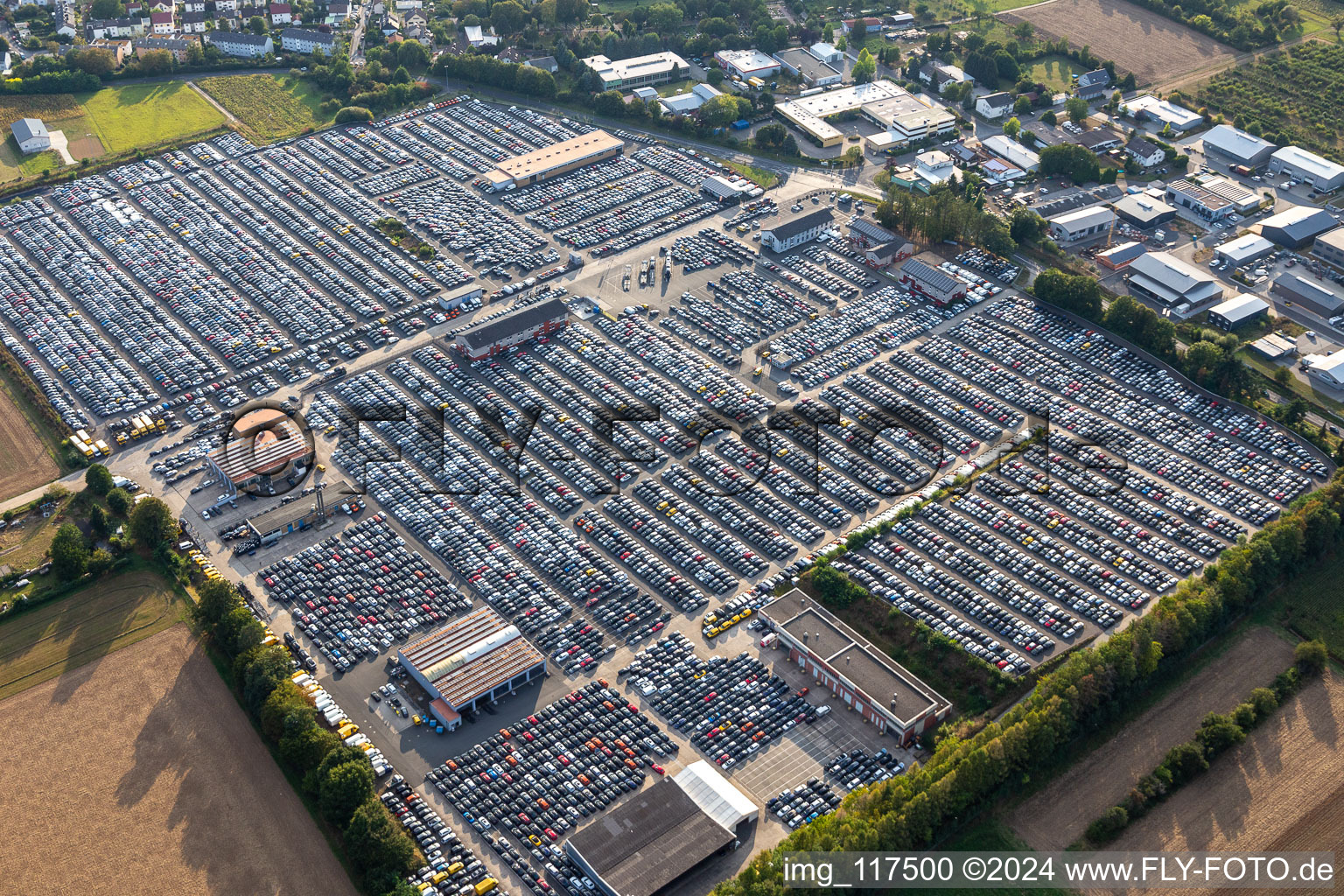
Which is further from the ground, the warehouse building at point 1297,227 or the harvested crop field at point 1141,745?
the warehouse building at point 1297,227

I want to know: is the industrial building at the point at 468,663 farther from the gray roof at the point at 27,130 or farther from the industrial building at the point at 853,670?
the gray roof at the point at 27,130

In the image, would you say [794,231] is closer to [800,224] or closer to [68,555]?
[800,224]

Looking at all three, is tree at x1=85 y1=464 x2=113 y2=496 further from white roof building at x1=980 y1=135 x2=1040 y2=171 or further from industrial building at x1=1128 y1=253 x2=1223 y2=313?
white roof building at x1=980 y1=135 x2=1040 y2=171

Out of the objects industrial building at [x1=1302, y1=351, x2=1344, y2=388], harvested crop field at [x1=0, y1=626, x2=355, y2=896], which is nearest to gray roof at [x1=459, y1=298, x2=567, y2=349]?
harvested crop field at [x1=0, y1=626, x2=355, y2=896]

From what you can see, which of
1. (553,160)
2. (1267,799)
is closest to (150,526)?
(553,160)

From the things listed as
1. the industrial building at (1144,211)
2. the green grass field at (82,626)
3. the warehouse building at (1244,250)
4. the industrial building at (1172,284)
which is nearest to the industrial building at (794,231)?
the industrial building at (1172,284)

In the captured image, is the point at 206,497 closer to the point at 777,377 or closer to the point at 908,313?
the point at 777,377
